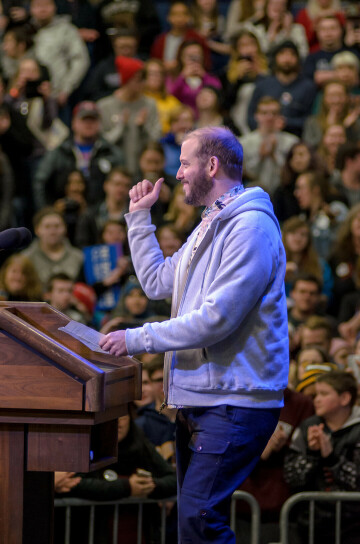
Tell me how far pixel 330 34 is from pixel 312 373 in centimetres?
589

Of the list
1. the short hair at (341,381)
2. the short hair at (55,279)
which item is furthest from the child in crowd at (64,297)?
the short hair at (341,381)

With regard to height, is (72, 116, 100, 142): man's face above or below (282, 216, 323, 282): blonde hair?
above

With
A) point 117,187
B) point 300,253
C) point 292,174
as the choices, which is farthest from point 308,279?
point 117,187

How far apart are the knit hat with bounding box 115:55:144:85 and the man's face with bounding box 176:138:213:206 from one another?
6554mm

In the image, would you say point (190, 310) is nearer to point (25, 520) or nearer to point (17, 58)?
point (25, 520)

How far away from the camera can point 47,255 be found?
7.93m

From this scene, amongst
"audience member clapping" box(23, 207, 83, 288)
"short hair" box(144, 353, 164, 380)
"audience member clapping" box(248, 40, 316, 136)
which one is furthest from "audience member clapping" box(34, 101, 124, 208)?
"short hair" box(144, 353, 164, 380)

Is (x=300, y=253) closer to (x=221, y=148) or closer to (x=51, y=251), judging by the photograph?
(x=51, y=251)

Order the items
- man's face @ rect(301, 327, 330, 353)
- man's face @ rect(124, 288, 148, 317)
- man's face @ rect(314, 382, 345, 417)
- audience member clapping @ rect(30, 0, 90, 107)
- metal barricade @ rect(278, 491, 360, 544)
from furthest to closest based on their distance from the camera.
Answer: audience member clapping @ rect(30, 0, 90, 107)
man's face @ rect(124, 288, 148, 317)
man's face @ rect(301, 327, 330, 353)
man's face @ rect(314, 382, 345, 417)
metal barricade @ rect(278, 491, 360, 544)

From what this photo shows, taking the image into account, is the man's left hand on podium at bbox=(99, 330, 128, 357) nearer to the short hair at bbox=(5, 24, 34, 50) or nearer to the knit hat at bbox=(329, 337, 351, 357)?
the knit hat at bbox=(329, 337, 351, 357)

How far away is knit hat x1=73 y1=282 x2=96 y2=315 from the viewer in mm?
7498

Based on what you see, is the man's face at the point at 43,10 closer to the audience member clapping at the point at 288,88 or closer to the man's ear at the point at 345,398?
the audience member clapping at the point at 288,88

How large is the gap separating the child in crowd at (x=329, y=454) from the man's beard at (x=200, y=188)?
1883mm

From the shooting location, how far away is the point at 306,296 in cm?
702
